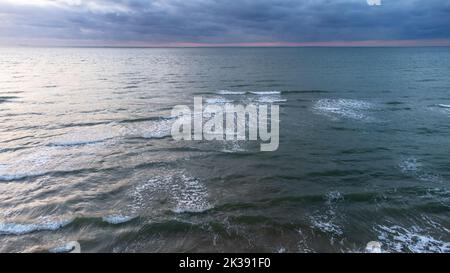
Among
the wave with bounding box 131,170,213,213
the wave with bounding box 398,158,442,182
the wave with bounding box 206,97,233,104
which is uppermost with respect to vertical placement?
the wave with bounding box 206,97,233,104

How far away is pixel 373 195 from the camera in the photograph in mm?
12391

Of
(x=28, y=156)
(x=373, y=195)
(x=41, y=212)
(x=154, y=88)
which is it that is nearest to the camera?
(x=41, y=212)

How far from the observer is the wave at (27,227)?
395 inches

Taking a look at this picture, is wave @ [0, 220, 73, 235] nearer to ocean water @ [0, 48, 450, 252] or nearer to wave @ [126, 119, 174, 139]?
ocean water @ [0, 48, 450, 252]

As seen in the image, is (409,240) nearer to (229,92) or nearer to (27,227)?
(27,227)

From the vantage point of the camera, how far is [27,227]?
33.6 ft

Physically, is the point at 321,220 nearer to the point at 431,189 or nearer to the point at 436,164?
the point at 431,189

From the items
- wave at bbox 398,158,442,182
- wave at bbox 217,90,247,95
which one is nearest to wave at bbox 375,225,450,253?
wave at bbox 398,158,442,182

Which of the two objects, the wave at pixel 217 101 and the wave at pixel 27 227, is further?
the wave at pixel 217 101

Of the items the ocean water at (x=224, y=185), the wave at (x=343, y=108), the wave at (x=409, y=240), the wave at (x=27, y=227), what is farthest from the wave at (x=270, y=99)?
the wave at (x=27, y=227)

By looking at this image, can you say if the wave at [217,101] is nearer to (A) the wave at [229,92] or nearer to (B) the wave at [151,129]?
(A) the wave at [229,92]

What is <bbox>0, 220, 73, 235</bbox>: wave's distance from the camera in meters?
10.0

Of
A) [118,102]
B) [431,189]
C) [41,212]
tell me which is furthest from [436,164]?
[118,102]
